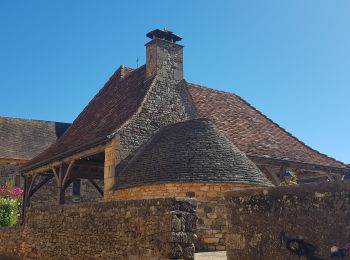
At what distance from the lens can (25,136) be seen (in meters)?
27.1

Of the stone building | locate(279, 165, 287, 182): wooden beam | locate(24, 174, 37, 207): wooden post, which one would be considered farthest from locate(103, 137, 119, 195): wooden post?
locate(279, 165, 287, 182): wooden beam

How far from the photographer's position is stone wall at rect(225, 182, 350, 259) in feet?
14.5

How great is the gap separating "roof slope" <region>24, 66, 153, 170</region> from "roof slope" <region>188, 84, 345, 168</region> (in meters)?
2.26

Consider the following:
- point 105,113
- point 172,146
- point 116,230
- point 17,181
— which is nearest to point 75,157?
point 105,113

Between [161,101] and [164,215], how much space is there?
8359mm

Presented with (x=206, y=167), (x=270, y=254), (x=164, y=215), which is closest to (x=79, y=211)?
(x=164, y=215)

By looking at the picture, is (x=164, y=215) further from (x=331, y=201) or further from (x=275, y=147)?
(x=275, y=147)

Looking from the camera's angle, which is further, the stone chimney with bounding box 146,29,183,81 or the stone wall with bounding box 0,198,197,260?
the stone chimney with bounding box 146,29,183,81

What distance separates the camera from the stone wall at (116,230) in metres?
6.74

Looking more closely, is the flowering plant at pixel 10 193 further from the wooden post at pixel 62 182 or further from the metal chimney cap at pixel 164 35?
the metal chimney cap at pixel 164 35

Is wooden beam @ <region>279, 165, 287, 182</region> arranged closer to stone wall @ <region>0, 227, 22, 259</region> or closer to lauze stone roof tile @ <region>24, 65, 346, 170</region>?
lauze stone roof tile @ <region>24, 65, 346, 170</region>

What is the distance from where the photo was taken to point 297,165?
15.2 metres

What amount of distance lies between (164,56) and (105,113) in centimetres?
297

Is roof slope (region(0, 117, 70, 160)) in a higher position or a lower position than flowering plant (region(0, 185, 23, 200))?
higher
